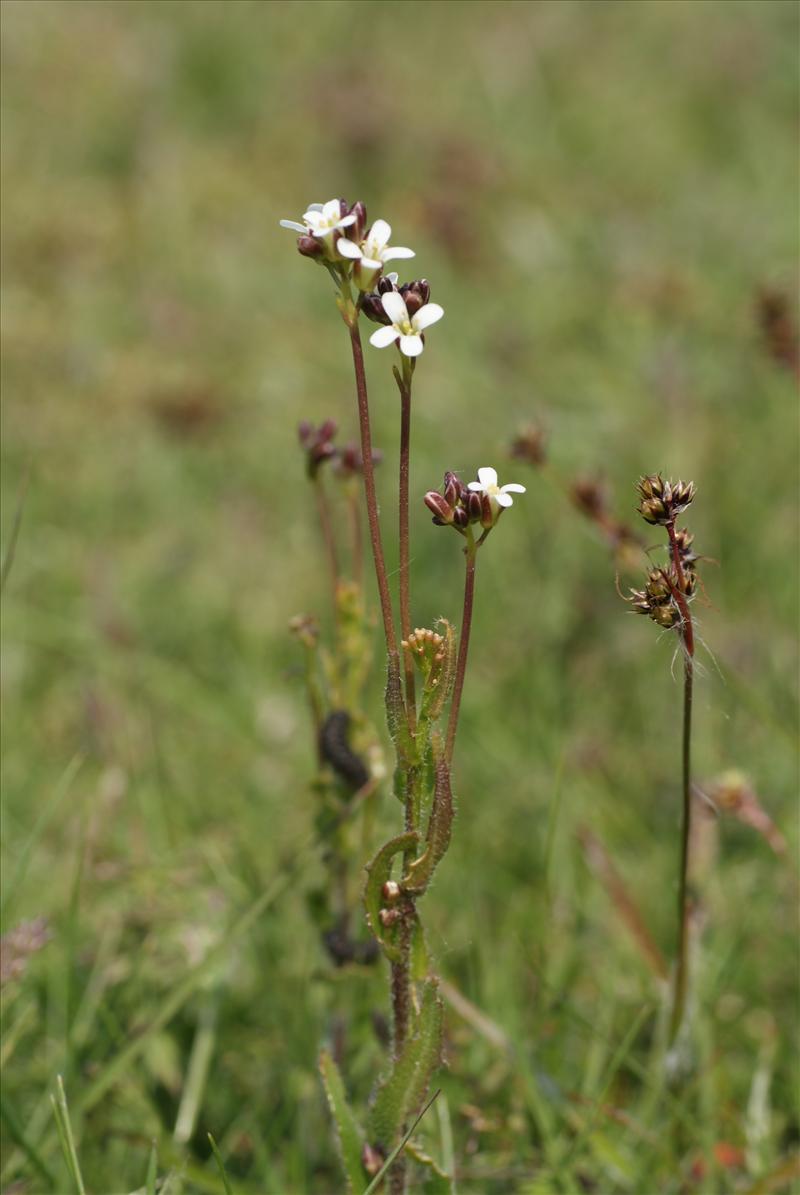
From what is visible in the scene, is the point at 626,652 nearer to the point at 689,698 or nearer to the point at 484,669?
the point at 484,669

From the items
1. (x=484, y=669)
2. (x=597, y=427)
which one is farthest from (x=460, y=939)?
(x=597, y=427)

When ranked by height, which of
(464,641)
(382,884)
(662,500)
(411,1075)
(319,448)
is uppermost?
(319,448)

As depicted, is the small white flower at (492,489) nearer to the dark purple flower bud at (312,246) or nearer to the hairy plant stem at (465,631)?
the hairy plant stem at (465,631)

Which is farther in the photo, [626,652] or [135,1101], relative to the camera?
[626,652]

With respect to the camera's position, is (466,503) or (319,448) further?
(319,448)

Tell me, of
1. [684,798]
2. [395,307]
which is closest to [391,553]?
[684,798]

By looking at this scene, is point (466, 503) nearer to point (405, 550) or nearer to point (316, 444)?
point (405, 550)

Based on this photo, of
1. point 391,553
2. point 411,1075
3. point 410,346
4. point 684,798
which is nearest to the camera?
point 410,346

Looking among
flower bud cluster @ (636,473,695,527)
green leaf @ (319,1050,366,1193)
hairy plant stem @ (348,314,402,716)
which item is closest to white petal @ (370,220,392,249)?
hairy plant stem @ (348,314,402,716)
